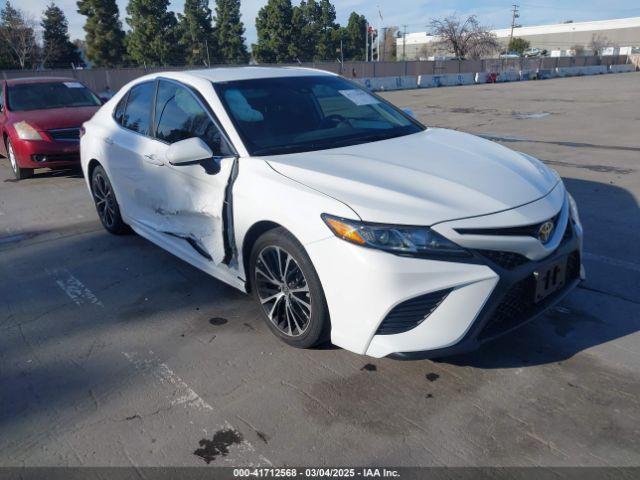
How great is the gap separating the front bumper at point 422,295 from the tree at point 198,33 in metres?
57.1

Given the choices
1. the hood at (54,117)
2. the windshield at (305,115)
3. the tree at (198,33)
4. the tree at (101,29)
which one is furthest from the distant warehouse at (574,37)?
the windshield at (305,115)

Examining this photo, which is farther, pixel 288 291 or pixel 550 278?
pixel 288 291

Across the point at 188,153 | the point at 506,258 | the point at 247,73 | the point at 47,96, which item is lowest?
the point at 506,258

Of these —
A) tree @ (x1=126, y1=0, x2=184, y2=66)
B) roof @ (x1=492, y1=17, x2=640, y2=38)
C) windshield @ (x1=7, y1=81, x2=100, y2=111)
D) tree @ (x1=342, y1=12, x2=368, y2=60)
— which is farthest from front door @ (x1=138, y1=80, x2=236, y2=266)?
roof @ (x1=492, y1=17, x2=640, y2=38)

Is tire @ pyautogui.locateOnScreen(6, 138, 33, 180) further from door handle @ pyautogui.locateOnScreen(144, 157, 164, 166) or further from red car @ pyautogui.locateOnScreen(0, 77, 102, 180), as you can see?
door handle @ pyautogui.locateOnScreen(144, 157, 164, 166)

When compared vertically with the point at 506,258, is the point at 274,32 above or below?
above

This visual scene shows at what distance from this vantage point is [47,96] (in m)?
8.81

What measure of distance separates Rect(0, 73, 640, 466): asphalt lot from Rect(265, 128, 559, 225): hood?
931 millimetres

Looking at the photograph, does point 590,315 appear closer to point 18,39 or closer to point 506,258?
point 506,258

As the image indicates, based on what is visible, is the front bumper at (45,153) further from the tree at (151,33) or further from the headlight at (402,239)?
the tree at (151,33)

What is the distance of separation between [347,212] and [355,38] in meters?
78.4

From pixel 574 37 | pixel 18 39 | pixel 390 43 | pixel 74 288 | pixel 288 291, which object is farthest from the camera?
pixel 574 37

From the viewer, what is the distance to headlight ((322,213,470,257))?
100 inches

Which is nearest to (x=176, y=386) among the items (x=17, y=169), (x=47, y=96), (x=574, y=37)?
(x=17, y=169)
